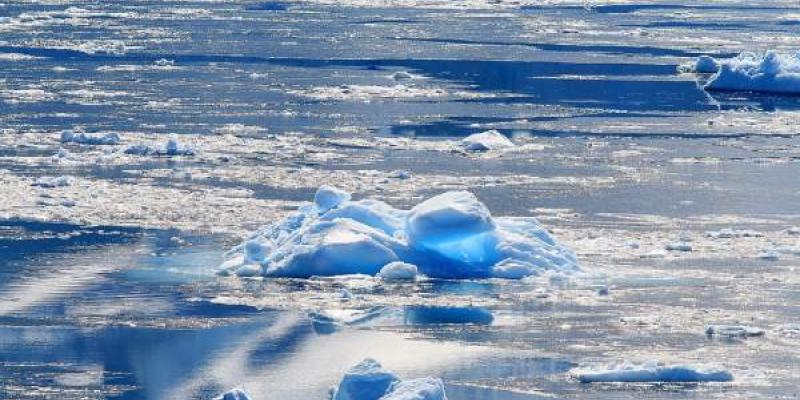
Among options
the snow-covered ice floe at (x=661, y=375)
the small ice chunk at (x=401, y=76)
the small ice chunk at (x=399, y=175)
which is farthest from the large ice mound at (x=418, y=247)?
the small ice chunk at (x=401, y=76)

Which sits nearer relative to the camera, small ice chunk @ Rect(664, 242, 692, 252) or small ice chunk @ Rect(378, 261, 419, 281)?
small ice chunk @ Rect(378, 261, 419, 281)

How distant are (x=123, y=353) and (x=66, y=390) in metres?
0.92

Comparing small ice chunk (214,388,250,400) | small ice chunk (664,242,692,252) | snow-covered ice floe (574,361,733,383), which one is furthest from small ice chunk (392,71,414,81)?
small ice chunk (214,388,250,400)

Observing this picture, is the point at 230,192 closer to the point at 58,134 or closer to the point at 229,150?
the point at 229,150

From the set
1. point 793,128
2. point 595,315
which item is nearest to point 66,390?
point 595,315

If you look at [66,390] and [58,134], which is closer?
[66,390]

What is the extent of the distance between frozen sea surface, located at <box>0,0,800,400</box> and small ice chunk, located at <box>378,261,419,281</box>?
0.20 meters

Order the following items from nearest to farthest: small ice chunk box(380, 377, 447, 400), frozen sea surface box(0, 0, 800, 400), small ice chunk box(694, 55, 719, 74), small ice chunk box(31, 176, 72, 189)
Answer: small ice chunk box(380, 377, 447, 400)
frozen sea surface box(0, 0, 800, 400)
small ice chunk box(31, 176, 72, 189)
small ice chunk box(694, 55, 719, 74)

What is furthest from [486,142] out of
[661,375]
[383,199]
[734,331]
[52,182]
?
[661,375]

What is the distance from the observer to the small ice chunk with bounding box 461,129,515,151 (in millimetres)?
19172

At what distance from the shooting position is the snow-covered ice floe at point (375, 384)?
9.64 m

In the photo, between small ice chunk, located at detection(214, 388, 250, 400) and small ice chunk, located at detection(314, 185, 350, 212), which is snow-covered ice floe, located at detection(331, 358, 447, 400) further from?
small ice chunk, located at detection(314, 185, 350, 212)

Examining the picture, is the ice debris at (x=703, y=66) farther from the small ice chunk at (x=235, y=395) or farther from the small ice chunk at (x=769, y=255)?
the small ice chunk at (x=235, y=395)

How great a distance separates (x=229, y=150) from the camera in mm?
19062
